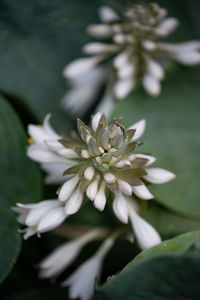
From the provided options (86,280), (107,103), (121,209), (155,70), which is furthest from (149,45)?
(86,280)

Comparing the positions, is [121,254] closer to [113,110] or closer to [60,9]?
[113,110]

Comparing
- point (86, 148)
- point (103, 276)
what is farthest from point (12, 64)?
point (103, 276)

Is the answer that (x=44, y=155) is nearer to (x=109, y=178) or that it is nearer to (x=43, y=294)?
(x=109, y=178)

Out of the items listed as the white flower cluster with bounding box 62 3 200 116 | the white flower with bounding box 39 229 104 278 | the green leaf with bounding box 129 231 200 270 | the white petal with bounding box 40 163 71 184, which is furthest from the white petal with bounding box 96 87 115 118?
the green leaf with bounding box 129 231 200 270

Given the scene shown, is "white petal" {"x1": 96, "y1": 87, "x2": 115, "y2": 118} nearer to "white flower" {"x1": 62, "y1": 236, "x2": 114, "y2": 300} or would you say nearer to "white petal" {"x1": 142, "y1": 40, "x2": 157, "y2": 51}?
"white petal" {"x1": 142, "y1": 40, "x2": 157, "y2": 51}

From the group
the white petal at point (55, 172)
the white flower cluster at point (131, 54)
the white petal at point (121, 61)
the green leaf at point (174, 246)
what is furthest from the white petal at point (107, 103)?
the green leaf at point (174, 246)

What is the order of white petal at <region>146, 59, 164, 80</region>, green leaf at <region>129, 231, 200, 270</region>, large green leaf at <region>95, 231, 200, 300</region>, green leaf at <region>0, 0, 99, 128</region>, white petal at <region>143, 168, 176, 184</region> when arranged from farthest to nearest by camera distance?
green leaf at <region>0, 0, 99, 128</region>
white petal at <region>146, 59, 164, 80</region>
white petal at <region>143, 168, 176, 184</region>
green leaf at <region>129, 231, 200, 270</region>
large green leaf at <region>95, 231, 200, 300</region>
